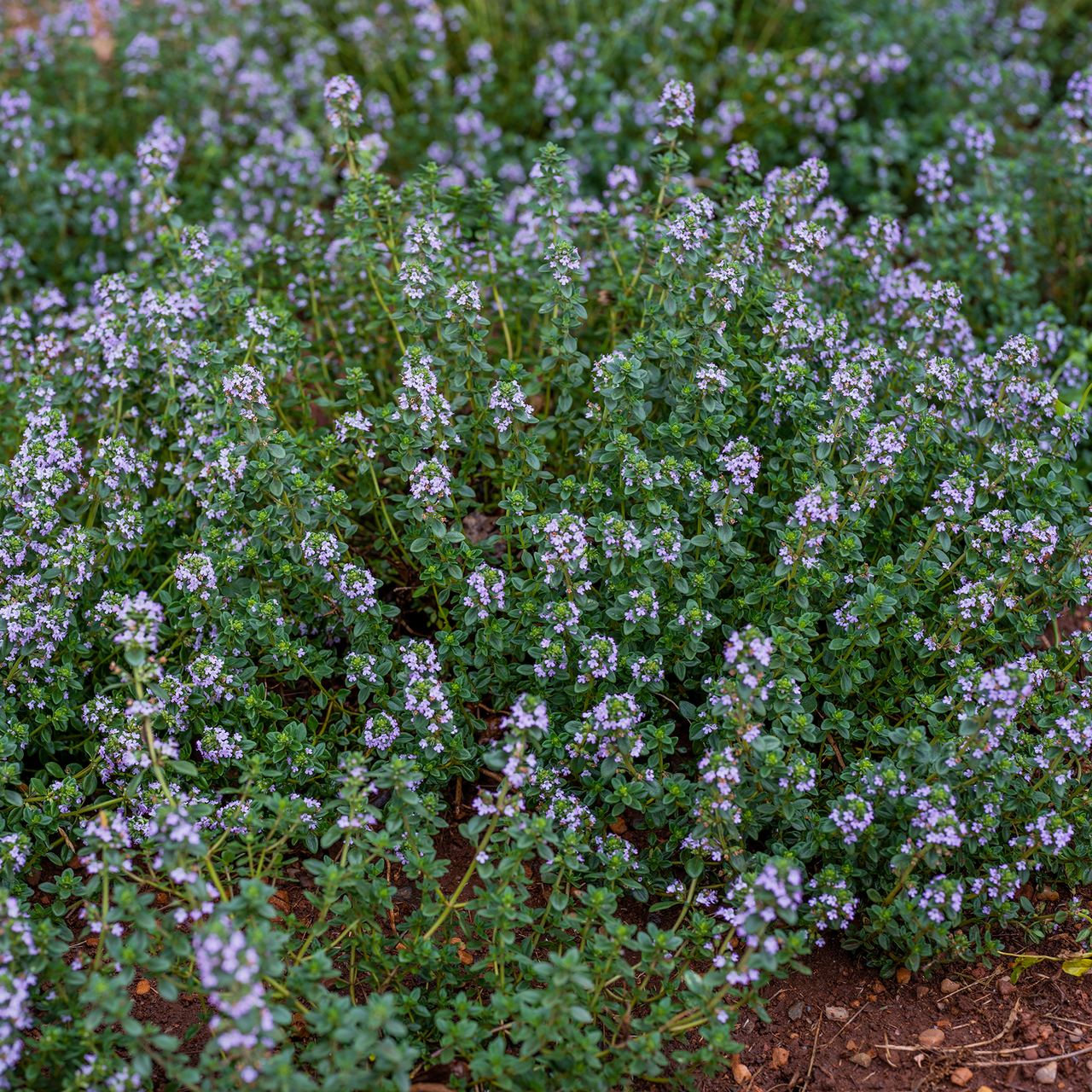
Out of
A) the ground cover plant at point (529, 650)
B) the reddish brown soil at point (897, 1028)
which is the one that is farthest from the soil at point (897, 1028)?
the ground cover plant at point (529, 650)

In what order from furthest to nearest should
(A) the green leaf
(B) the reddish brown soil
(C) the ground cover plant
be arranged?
(A) the green leaf
(B) the reddish brown soil
(C) the ground cover plant

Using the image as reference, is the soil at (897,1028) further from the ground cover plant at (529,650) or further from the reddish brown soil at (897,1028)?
the ground cover plant at (529,650)

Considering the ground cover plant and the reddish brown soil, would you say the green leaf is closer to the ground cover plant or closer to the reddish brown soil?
the reddish brown soil

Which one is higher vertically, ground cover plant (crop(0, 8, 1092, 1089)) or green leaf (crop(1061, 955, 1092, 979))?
ground cover plant (crop(0, 8, 1092, 1089))

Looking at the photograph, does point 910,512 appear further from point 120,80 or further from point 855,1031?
point 120,80

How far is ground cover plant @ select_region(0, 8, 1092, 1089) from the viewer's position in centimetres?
321

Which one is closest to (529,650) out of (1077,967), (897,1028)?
(897,1028)

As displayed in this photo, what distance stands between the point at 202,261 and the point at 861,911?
3.65 meters

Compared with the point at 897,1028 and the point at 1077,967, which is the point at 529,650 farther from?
the point at 1077,967

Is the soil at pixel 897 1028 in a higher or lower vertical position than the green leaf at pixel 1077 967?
lower

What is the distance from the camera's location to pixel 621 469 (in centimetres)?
386

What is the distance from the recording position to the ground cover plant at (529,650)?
3.21 metres

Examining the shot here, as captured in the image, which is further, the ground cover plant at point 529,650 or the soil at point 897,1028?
the soil at point 897,1028

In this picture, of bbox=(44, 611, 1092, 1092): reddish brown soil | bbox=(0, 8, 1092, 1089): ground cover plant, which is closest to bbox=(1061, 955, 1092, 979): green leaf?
bbox=(44, 611, 1092, 1092): reddish brown soil
